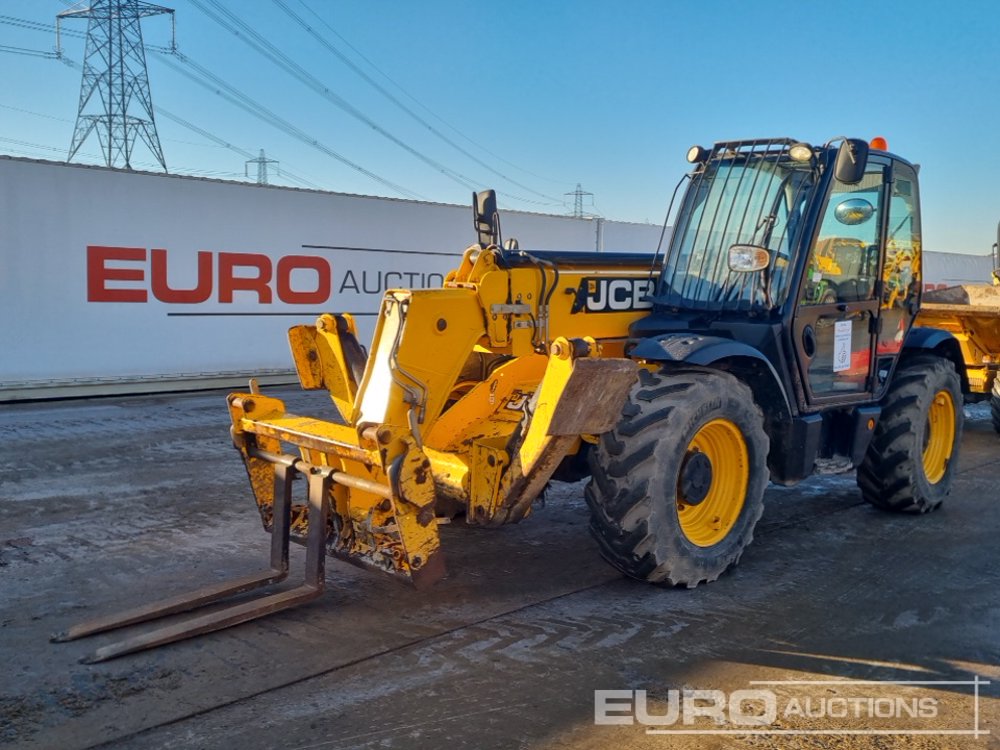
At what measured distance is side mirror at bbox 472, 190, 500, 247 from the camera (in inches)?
203

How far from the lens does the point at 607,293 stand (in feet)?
18.4

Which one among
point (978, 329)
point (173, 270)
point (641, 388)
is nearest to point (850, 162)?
point (641, 388)

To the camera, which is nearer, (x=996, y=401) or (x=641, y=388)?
(x=641, y=388)

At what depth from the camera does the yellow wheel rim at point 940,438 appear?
6.78 meters

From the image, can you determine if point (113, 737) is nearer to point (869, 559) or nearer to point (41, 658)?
point (41, 658)

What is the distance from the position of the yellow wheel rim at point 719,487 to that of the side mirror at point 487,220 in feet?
5.13

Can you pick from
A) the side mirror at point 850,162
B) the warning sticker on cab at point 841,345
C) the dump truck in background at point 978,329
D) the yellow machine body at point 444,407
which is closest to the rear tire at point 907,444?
the warning sticker on cab at point 841,345

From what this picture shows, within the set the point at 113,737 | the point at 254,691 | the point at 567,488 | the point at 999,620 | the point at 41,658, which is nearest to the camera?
the point at 113,737

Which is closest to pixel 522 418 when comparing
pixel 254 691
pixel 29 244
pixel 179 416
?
pixel 254 691

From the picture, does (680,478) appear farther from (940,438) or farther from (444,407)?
(940,438)

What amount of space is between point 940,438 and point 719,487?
9.05 ft

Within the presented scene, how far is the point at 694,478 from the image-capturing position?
473 cm

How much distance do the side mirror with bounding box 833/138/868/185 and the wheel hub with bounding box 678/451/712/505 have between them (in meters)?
1.77

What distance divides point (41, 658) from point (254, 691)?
987mm
